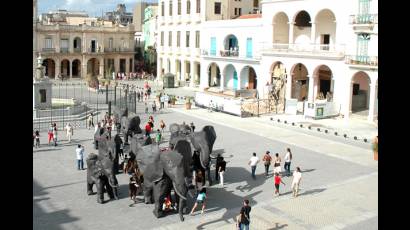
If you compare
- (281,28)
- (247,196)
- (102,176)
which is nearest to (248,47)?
(281,28)

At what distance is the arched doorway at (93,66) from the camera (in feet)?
244

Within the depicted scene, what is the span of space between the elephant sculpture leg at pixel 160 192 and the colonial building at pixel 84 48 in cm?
5601

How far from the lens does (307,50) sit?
4222cm

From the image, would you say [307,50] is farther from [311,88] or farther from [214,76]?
[214,76]

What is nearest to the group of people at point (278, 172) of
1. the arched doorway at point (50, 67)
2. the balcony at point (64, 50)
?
the balcony at point (64, 50)

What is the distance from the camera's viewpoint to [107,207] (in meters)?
17.5

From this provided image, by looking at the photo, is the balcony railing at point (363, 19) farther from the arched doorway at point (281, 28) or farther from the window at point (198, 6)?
the window at point (198, 6)

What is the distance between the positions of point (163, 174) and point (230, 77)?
4122cm
